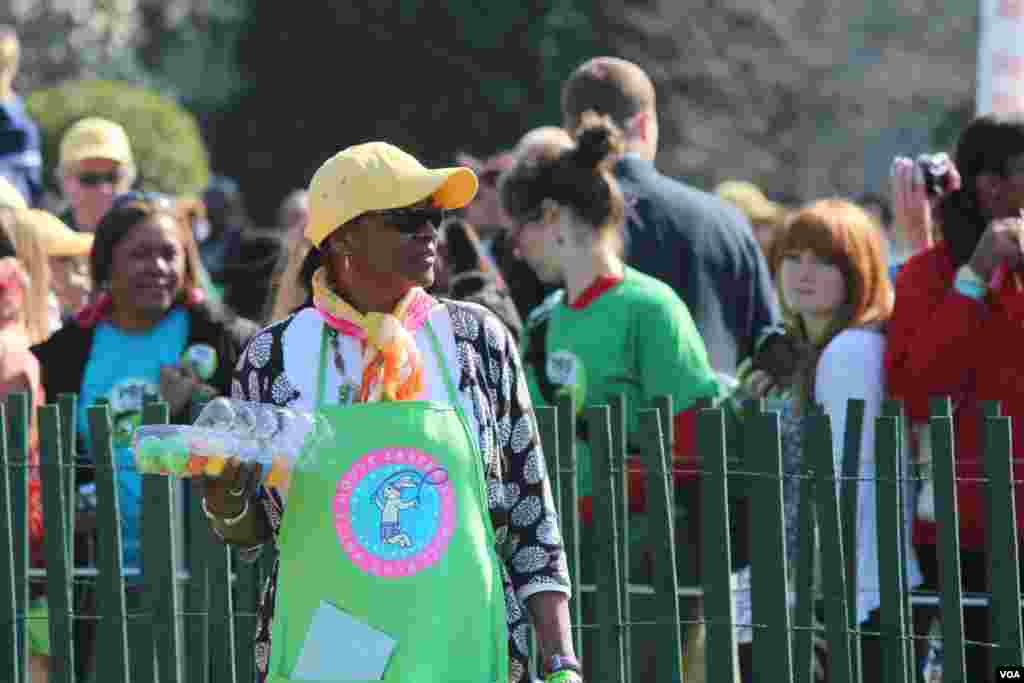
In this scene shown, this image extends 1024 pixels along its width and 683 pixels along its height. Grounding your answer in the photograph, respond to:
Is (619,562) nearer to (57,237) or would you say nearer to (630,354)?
(630,354)

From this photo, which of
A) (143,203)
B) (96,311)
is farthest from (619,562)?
(143,203)

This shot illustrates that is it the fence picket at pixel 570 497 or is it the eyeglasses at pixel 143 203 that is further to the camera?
the eyeglasses at pixel 143 203

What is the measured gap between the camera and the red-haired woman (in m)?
6.86

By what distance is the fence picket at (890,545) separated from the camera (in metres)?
5.81

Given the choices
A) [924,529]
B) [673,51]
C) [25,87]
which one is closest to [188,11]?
[25,87]

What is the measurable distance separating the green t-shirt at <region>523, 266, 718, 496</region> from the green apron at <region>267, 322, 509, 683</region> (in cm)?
268

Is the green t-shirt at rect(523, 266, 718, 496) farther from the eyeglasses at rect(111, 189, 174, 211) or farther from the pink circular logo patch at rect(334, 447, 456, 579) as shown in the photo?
the pink circular logo patch at rect(334, 447, 456, 579)

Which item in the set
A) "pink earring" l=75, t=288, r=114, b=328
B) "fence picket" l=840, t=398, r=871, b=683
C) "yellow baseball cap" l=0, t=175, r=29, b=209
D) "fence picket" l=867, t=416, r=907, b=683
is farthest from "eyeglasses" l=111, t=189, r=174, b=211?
"fence picket" l=867, t=416, r=907, b=683

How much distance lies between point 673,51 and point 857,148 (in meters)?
4.44

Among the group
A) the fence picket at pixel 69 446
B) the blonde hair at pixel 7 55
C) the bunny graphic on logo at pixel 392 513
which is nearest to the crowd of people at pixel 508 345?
the bunny graphic on logo at pixel 392 513

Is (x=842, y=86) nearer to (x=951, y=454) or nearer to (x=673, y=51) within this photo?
(x=673, y=51)

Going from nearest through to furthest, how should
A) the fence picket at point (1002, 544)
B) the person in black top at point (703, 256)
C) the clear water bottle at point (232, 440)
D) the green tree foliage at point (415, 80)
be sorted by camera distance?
1. the clear water bottle at point (232, 440)
2. the fence picket at point (1002, 544)
3. the person in black top at point (703, 256)
4. the green tree foliage at point (415, 80)

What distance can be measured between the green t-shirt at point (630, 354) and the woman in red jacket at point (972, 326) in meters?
0.72

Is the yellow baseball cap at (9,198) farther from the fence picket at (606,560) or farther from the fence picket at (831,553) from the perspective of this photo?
the fence picket at (831,553)
